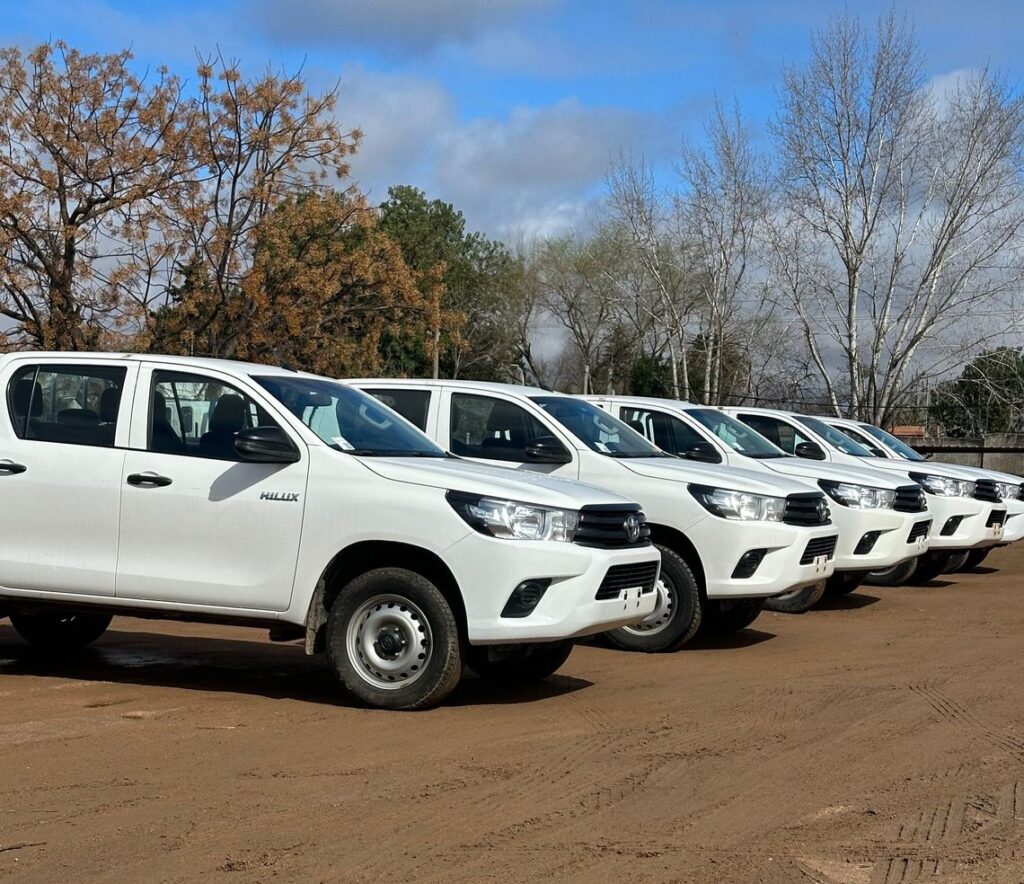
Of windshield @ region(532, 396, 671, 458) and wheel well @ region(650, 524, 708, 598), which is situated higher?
windshield @ region(532, 396, 671, 458)

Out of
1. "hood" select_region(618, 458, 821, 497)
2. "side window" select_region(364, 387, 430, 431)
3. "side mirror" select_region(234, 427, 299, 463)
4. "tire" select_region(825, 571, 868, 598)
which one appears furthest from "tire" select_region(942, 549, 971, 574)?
"side mirror" select_region(234, 427, 299, 463)

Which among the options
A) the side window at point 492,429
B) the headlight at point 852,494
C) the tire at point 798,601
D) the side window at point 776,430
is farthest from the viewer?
the side window at point 776,430

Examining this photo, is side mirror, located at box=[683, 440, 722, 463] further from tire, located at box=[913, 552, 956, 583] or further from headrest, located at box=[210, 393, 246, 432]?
headrest, located at box=[210, 393, 246, 432]

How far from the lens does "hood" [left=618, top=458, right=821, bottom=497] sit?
1049 cm

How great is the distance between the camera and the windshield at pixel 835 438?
1722 cm

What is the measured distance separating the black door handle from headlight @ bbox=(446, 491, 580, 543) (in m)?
1.70

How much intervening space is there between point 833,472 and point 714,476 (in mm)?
3548

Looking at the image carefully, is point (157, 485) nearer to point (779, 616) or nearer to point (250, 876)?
point (250, 876)

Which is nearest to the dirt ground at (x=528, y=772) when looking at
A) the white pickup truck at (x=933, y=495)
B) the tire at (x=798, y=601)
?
the tire at (x=798, y=601)

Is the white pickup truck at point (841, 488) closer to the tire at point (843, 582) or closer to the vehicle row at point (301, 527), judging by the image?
the tire at point (843, 582)

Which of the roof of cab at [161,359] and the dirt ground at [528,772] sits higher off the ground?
the roof of cab at [161,359]

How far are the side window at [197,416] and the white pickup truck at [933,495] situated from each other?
882 cm

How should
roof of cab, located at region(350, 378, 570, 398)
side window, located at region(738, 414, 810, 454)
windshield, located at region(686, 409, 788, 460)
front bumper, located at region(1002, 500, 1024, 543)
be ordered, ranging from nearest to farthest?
1. roof of cab, located at region(350, 378, 570, 398)
2. windshield, located at region(686, 409, 788, 460)
3. side window, located at region(738, 414, 810, 454)
4. front bumper, located at region(1002, 500, 1024, 543)

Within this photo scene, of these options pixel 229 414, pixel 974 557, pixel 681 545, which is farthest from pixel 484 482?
pixel 974 557
